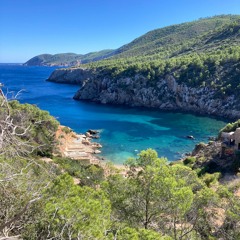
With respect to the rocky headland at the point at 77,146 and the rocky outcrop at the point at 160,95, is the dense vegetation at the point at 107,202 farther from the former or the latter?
the rocky outcrop at the point at 160,95

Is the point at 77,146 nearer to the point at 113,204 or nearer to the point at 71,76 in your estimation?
the point at 113,204

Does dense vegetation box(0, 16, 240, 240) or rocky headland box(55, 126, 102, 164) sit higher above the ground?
dense vegetation box(0, 16, 240, 240)

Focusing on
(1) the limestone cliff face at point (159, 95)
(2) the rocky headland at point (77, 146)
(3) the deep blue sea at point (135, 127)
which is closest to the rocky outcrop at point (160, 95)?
(1) the limestone cliff face at point (159, 95)

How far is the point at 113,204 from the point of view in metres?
11.5

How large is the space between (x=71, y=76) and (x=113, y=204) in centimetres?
13326

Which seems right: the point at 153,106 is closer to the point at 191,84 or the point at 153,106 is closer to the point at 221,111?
the point at 191,84

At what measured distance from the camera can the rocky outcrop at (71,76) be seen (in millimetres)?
131663

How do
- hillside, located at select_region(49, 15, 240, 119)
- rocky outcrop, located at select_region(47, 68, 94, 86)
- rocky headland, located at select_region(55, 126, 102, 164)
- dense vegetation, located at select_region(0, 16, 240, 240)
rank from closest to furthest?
1. dense vegetation, located at select_region(0, 16, 240, 240)
2. rocky headland, located at select_region(55, 126, 102, 164)
3. hillside, located at select_region(49, 15, 240, 119)
4. rocky outcrop, located at select_region(47, 68, 94, 86)

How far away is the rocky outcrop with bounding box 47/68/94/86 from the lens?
131663mm

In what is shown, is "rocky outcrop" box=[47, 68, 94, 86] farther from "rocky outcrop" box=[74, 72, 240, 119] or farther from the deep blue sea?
the deep blue sea

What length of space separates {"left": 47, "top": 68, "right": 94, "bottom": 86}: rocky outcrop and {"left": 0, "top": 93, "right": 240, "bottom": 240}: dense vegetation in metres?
116

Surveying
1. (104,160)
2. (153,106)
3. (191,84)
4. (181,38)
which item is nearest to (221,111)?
(191,84)

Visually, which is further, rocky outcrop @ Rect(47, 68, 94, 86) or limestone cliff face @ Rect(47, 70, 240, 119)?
rocky outcrop @ Rect(47, 68, 94, 86)

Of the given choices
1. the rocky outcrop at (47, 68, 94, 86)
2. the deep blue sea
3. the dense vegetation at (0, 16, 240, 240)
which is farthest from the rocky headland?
the rocky outcrop at (47, 68, 94, 86)
